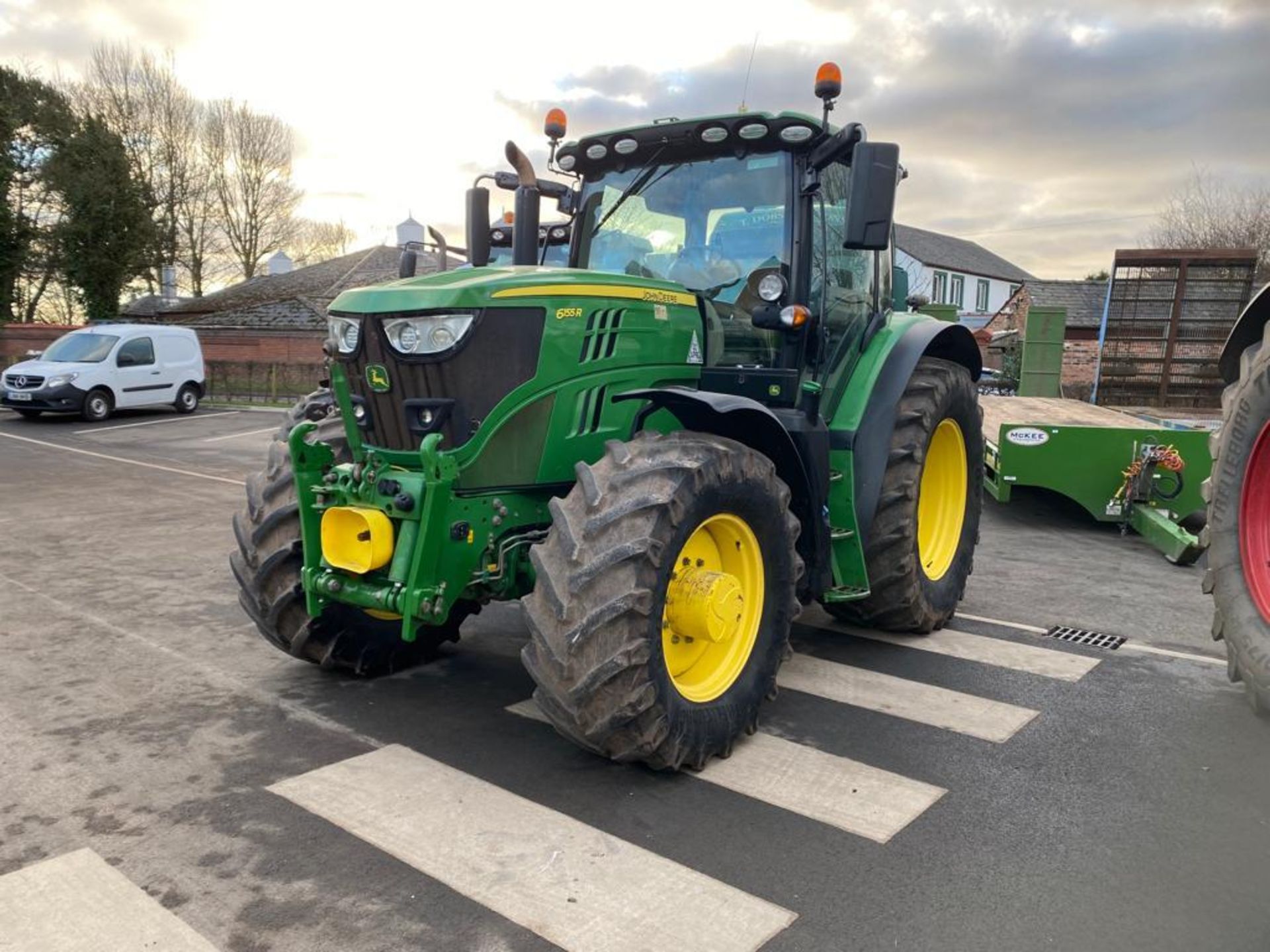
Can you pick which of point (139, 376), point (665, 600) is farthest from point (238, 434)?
point (665, 600)

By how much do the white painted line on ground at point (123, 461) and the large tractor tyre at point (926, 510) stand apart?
805 cm

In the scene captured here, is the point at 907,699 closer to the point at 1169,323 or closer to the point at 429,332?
the point at 429,332

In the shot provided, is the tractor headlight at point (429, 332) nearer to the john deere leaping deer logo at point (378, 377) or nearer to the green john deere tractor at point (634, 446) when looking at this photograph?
the green john deere tractor at point (634, 446)

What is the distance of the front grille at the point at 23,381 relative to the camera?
18.5 metres

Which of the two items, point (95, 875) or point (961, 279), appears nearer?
point (95, 875)

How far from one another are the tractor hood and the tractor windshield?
1.79 feet

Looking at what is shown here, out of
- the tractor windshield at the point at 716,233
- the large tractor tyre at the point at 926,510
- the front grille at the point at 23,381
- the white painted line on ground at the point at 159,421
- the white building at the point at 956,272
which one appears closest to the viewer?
the tractor windshield at the point at 716,233

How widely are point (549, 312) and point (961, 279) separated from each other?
2061 inches

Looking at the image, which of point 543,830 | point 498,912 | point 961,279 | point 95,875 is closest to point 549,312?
point 543,830

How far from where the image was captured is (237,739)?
13.2ft

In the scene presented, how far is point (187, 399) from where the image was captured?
20.7 metres

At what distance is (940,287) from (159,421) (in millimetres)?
39874

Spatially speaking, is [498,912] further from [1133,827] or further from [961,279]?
[961,279]

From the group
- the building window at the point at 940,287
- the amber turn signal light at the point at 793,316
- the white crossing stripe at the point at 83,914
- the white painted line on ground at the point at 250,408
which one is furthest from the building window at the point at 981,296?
the white crossing stripe at the point at 83,914
